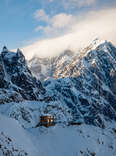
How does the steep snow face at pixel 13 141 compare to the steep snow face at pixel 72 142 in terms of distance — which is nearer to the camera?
the steep snow face at pixel 13 141

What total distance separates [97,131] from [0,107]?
6683cm

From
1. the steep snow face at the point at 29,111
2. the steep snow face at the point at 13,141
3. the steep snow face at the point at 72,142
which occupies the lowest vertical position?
the steep snow face at the point at 72,142

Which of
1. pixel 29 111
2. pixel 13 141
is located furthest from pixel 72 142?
pixel 29 111

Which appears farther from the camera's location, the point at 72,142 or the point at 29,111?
the point at 29,111

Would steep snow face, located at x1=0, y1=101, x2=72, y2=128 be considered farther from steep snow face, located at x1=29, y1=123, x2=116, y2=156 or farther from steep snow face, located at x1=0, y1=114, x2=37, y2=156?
steep snow face, located at x1=0, y1=114, x2=37, y2=156

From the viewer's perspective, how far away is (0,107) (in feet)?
431

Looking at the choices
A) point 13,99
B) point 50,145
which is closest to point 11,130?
point 50,145

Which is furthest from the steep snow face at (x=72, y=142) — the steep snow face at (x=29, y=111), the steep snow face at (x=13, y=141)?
the steep snow face at (x=29, y=111)

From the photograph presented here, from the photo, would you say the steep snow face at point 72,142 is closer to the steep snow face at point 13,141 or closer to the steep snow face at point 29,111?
the steep snow face at point 13,141

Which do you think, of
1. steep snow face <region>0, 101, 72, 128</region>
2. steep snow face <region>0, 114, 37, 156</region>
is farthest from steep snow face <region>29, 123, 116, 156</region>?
steep snow face <region>0, 101, 72, 128</region>

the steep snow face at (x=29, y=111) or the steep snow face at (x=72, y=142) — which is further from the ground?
the steep snow face at (x=29, y=111)

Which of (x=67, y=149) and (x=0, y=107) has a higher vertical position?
(x=0, y=107)

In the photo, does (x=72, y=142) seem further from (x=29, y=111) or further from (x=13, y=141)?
(x=29, y=111)

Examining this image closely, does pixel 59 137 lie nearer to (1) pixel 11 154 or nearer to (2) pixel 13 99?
(1) pixel 11 154
